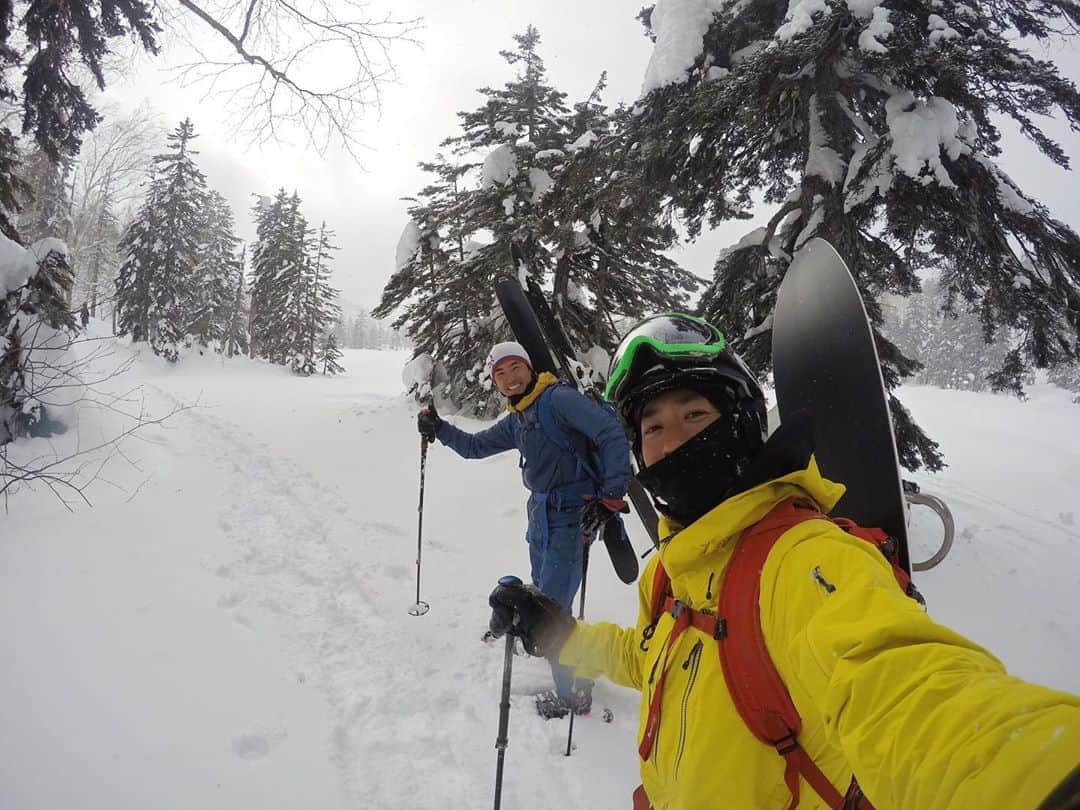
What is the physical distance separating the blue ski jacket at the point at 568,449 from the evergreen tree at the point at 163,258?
35.9m

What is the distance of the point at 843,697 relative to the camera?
2.65ft

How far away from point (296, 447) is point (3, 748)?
9.61 m

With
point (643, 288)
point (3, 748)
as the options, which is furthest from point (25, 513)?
point (643, 288)

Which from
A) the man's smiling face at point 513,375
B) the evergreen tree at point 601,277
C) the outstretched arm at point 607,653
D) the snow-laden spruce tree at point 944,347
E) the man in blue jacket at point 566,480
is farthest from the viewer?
the snow-laden spruce tree at point 944,347

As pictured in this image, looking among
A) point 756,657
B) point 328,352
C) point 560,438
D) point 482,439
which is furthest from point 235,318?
point 756,657

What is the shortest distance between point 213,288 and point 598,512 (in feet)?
137

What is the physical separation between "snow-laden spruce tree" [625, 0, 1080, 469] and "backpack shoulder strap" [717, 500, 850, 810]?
4.56m

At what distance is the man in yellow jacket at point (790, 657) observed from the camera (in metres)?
0.63

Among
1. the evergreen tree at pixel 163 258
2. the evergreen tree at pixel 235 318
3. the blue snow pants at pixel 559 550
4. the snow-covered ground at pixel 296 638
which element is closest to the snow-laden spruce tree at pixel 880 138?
the snow-covered ground at pixel 296 638

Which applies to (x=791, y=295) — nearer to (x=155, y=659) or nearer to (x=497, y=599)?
(x=497, y=599)

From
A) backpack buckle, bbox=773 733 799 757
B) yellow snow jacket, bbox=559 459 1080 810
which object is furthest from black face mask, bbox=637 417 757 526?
backpack buckle, bbox=773 733 799 757

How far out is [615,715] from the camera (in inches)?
145

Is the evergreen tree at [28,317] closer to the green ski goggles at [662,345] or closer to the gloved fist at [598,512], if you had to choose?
the gloved fist at [598,512]

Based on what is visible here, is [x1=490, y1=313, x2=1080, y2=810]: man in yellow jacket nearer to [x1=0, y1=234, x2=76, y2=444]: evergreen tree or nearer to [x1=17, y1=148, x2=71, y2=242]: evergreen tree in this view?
[x1=0, y1=234, x2=76, y2=444]: evergreen tree
